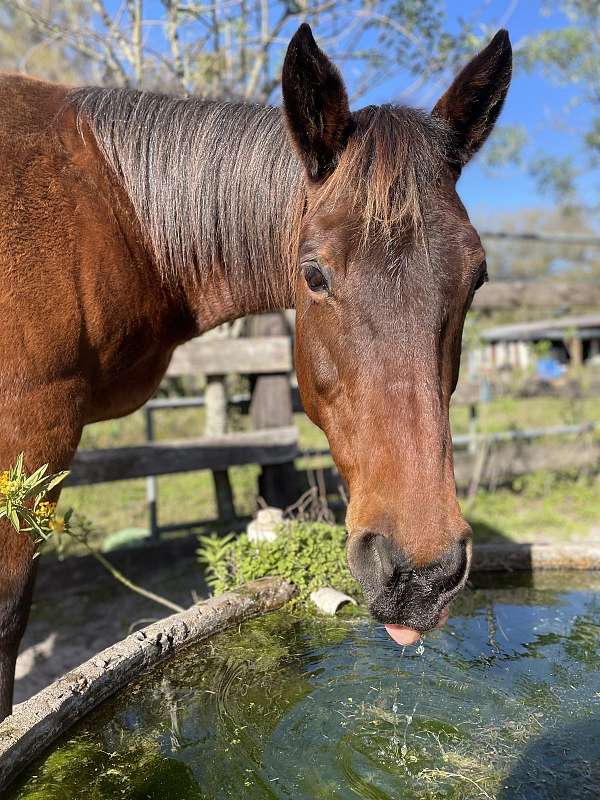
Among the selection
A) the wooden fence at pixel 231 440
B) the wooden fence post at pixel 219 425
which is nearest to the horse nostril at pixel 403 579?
the wooden fence at pixel 231 440

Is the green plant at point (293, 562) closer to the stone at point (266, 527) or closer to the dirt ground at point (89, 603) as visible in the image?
the stone at point (266, 527)

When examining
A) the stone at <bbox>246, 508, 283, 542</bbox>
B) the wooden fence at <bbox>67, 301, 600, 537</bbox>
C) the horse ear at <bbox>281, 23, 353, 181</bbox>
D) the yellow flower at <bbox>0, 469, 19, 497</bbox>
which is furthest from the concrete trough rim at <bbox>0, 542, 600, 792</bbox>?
the wooden fence at <bbox>67, 301, 600, 537</bbox>

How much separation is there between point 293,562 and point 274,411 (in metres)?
2.55

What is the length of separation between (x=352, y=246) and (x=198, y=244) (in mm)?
913

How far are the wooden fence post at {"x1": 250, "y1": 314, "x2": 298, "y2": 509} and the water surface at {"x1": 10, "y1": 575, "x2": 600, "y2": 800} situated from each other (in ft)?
8.82

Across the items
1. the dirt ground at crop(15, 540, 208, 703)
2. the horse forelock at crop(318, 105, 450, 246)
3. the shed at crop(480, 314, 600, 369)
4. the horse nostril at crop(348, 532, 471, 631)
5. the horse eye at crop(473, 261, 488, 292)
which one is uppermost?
the horse forelock at crop(318, 105, 450, 246)

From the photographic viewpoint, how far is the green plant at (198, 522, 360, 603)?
2.35 metres

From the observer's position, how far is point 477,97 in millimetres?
1915

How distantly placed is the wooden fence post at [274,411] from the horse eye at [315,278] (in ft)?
10.1

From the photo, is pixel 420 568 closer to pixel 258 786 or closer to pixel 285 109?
pixel 258 786

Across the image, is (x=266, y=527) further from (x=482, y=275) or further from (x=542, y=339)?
(x=542, y=339)

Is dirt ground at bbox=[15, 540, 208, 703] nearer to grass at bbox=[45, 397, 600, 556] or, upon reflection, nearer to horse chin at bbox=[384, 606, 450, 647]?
grass at bbox=[45, 397, 600, 556]

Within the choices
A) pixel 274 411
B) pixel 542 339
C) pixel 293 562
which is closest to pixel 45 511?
pixel 293 562

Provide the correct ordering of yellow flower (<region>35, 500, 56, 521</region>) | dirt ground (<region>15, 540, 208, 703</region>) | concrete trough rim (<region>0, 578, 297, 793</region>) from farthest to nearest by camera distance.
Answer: dirt ground (<region>15, 540, 208, 703</region>) < yellow flower (<region>35, 500, 56, 521</region>) < concrete trough rim (<region>0, 578, 297, 793</region>)
